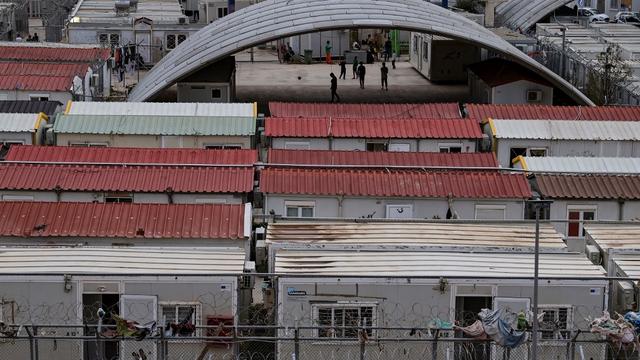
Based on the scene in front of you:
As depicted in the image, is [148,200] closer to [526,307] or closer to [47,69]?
[526,307]

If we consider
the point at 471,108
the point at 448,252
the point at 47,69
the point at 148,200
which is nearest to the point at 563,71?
the point at 471,108

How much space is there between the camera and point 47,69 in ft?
137

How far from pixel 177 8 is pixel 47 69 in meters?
21.7

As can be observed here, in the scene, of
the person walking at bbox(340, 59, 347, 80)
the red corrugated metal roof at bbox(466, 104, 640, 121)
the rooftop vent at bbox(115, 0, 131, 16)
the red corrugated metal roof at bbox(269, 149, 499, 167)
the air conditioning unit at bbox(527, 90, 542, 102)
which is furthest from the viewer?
the rooftop vent at bbox(115, 0, 131, 16)

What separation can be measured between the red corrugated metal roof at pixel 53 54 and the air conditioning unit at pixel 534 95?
15711 mm

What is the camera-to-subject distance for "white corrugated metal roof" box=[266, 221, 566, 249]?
21.7 m

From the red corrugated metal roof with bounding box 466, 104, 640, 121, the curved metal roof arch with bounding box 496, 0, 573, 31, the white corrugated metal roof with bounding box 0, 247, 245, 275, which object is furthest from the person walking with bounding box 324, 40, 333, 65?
the white corrugated metal roof with bounding box 0, 247, 245, 275

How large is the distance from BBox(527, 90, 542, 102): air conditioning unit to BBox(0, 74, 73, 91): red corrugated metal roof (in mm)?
15736

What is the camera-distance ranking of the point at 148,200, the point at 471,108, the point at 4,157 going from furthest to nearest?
the point at 471,108 → the point at 4,157 → the point at 148,200

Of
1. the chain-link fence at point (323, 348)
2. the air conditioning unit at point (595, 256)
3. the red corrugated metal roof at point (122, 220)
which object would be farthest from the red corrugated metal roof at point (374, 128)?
the chain-link fence at point (323, 348)

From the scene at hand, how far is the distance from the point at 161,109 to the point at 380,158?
743 cm

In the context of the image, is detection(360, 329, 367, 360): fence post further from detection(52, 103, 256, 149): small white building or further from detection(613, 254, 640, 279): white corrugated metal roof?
detection(52, 103, 256, 149): small white building

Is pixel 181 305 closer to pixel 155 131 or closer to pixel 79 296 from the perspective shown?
pixel 79 296

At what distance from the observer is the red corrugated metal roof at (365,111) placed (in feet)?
116
